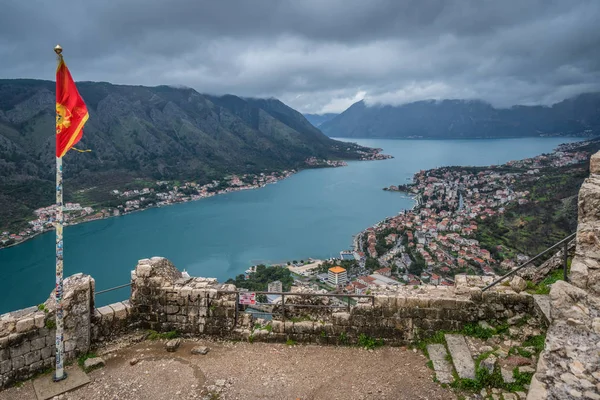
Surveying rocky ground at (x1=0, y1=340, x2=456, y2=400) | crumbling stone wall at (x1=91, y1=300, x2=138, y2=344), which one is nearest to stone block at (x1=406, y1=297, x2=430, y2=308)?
rocky ground at (x1=0, y1=340, x2=456, y2=400)

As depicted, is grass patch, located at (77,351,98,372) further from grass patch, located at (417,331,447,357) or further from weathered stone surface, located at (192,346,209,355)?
grass patch, located at (417,331,447,357)

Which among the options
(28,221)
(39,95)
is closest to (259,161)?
(39,95)

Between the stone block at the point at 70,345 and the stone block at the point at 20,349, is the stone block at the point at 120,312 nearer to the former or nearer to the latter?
the stone block at the point at 70,345

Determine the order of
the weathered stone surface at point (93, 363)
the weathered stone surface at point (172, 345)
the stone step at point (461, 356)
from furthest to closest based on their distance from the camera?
the weathered stone surface at point (172, 345)
the weathered stone surface at point (93, 363)
the stone step at point (461, 356)

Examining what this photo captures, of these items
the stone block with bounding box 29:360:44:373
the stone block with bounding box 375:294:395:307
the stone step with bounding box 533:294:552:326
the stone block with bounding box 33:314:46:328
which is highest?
the stone step with bounding box 533:294:552:326

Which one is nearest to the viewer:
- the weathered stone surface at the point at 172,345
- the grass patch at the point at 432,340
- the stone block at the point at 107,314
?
the grass patch at the point at 432,340

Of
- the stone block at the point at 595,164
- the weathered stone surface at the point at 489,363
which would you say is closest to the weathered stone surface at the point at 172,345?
the weathered stone surface at the point at 489,363

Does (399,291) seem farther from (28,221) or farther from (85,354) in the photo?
(28,221)
